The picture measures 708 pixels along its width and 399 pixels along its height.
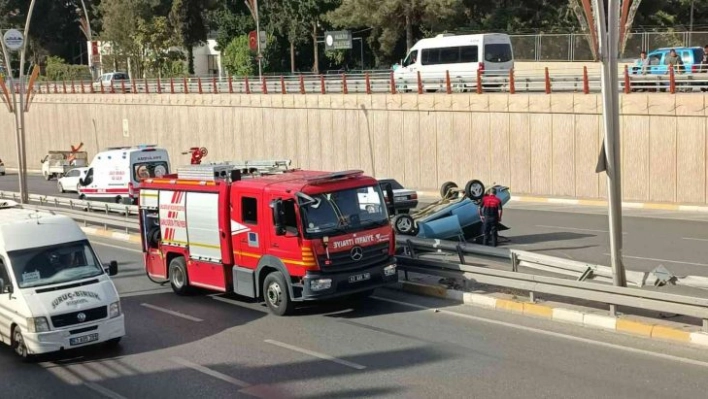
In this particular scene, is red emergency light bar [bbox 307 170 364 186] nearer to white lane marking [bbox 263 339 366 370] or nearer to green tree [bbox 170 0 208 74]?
white lane marking [bbox 263 339 366 370]

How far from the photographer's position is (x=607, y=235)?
23.3 m

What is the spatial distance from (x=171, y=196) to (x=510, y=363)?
857 cm

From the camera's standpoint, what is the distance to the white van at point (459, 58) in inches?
1516

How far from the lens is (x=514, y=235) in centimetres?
2391

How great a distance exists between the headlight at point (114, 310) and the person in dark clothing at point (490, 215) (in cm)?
1024

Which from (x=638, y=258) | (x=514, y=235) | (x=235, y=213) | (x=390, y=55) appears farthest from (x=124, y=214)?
(x=390, y=55)

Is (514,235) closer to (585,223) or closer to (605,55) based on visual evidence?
(585,223)

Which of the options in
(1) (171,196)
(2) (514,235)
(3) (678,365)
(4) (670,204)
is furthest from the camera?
(4) (670,204)

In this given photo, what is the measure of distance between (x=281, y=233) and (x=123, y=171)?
21.0 meters

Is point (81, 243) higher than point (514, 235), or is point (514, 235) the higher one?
point (81, 243)

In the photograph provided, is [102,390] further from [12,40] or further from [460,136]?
[12,40]

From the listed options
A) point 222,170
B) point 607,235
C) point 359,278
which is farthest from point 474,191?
point 359,278

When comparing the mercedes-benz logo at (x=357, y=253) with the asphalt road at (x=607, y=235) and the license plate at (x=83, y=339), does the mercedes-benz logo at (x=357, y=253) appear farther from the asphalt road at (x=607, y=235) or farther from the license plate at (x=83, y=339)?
the asphalt road at (x=607, y=235)

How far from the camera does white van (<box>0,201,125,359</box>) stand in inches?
500
